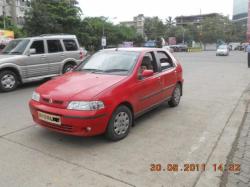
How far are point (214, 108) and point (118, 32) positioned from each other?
5552 cm

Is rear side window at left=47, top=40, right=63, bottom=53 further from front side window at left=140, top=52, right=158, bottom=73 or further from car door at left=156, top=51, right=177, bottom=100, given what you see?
front side window at left=140, top=52, right=158, bottom=73

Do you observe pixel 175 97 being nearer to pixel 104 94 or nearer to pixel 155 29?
pixel 104 94

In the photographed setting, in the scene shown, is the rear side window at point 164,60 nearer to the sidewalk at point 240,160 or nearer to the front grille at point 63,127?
the sidewalk at point 240,160

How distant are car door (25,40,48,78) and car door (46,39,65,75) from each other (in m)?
0.23

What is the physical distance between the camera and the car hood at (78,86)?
4.55m

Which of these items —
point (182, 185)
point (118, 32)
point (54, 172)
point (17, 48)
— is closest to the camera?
point (182, 185)

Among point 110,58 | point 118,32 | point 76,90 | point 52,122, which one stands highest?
point 118,32

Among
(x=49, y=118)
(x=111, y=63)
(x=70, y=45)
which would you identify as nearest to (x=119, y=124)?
(x=49, y=118)

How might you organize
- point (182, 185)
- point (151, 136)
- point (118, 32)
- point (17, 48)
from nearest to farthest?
point (182, 185), point (151, 136), point (17, 48), point (118, 32)

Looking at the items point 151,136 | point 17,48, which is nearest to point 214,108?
point 151,136

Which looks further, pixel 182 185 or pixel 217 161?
pixel 217 161

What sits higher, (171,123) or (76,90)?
(76,90)

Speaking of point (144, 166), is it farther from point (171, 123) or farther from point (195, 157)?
point (171, 123)

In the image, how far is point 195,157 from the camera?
4355mm
